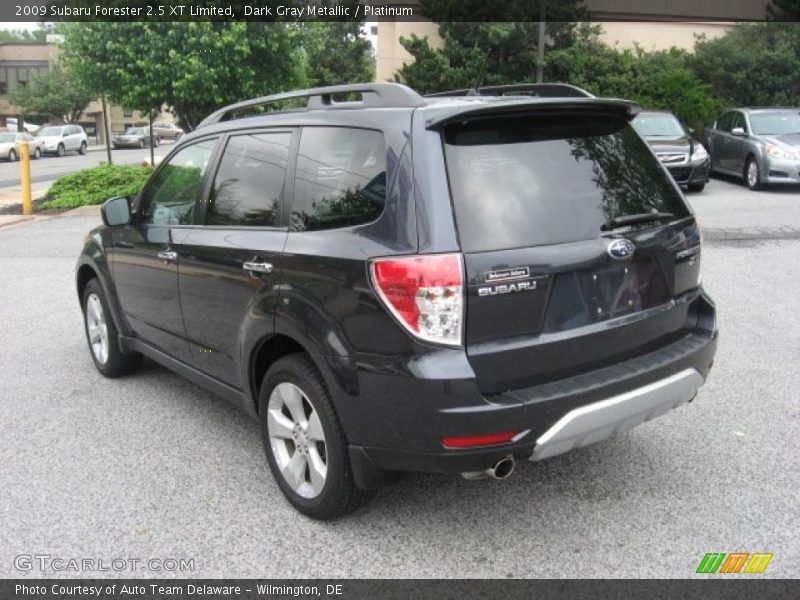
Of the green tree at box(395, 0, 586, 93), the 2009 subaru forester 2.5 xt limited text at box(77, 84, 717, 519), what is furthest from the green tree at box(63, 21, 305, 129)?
the 2009 subaru forester 2.5 xt limited text at box(77, 84, 717, 519)

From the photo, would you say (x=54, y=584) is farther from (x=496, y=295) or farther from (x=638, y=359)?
(x=638, y=359)

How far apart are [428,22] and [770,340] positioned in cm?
2295

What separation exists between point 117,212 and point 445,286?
280 cm

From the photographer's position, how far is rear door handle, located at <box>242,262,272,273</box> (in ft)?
11.3

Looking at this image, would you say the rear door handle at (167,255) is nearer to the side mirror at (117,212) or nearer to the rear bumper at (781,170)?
the side mirror at (117,212)

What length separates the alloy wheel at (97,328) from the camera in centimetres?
540

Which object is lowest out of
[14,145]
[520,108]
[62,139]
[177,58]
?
[14,145]

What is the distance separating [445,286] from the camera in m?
2.79

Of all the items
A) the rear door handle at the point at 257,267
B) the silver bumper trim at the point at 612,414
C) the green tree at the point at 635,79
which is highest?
the green tree at the point at 635,79

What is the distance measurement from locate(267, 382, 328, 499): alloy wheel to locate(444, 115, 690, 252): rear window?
1057mm

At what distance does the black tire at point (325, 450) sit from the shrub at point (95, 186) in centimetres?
1331

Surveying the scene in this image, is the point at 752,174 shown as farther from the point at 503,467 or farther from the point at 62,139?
the point at 62,139

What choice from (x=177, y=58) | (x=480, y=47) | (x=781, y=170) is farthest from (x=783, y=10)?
(x=177, y=58)

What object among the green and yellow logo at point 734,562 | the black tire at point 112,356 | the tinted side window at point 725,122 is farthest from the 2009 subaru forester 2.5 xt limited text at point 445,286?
the tinted side window at point 725,122
